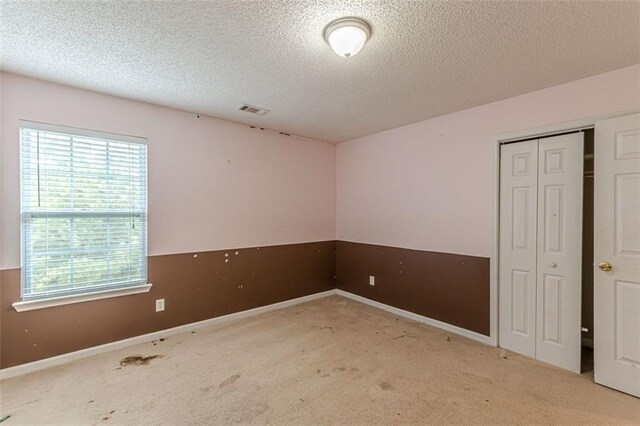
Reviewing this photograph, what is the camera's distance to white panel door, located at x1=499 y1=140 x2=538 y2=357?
270 cm

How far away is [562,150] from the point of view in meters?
2.52

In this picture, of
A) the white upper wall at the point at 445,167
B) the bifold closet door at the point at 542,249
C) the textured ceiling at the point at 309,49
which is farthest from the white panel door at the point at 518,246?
the textured ceiling at the point at 309,49

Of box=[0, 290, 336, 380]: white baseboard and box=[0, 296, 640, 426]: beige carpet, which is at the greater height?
box=[0, 290, 336, 380]: white baseboard

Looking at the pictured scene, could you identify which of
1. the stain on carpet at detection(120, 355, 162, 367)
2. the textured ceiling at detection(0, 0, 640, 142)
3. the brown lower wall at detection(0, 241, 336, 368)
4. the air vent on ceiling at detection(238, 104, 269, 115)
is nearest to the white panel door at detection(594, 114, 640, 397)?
the textured ceiling at detection(0, 0, 640, 142)

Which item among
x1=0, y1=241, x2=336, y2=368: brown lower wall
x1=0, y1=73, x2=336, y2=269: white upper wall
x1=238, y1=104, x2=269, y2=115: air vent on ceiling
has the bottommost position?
x1=0, y1=241, x2=336, y2=368: brown lower wall

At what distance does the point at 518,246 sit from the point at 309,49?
2610mm

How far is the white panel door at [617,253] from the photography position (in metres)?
2.09

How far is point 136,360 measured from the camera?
8.54ft

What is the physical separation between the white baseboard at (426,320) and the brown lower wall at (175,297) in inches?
23.9

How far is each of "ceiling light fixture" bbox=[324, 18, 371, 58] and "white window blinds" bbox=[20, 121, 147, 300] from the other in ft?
7.56

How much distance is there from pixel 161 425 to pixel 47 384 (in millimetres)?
1202

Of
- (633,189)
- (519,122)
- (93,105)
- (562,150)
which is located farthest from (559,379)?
(93,105)

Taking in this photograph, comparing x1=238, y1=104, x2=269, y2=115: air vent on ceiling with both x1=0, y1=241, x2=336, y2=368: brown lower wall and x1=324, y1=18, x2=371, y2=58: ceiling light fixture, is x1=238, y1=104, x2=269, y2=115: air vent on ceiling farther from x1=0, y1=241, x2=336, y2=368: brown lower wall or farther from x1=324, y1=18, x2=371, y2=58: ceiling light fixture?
x1=0, y1=241, x2=336, y2=368: brown lower wall

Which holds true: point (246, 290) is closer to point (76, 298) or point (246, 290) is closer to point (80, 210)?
point (76, 298)
